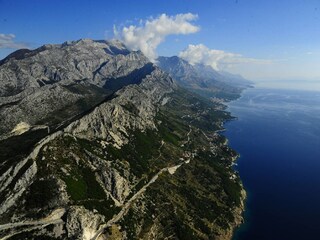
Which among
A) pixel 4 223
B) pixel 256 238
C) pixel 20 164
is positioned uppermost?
pixel 20 164

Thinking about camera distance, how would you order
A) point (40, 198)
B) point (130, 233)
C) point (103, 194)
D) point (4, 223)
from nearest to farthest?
point (4, 223) < point (40, 198) < point (130, 233) < point (103, 194)

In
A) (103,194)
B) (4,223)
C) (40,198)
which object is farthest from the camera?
(103,194)

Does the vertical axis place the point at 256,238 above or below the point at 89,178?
below

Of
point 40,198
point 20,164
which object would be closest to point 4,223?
point 40,198

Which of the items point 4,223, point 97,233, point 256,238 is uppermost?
→ point 4,223

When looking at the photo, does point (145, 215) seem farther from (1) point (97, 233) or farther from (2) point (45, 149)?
(2) point (45, 149)

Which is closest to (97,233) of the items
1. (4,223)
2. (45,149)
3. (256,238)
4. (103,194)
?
(103,194)

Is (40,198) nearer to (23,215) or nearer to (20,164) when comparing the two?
(23,215)

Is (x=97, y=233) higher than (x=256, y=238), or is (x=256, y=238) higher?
(x=97, y=233)

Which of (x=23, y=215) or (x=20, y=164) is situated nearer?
(x=23, y=215)
